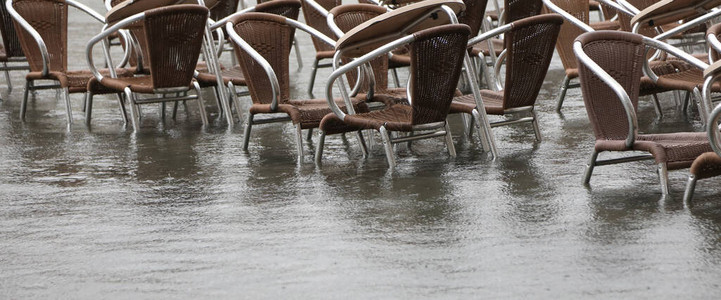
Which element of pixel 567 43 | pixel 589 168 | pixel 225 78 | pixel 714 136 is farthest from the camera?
pixel 225 78

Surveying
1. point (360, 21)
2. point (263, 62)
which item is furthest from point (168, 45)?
point (360, 21)

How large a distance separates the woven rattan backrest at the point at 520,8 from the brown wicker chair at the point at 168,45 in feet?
7.95

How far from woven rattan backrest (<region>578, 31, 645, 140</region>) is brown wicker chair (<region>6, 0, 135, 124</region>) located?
4665mm

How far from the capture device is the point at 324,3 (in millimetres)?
10742

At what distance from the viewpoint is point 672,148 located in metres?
5.70

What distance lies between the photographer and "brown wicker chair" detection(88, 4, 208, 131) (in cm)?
826

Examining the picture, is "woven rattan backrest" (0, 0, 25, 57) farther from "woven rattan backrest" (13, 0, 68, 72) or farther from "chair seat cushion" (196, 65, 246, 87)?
"chair seat cushion" (196, 65, 246, 87)

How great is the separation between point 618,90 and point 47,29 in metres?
5.49

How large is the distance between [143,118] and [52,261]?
472cm

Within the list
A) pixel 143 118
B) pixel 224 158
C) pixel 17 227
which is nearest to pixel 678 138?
pixel 224 158

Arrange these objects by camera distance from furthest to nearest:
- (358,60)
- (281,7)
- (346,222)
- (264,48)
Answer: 1. (281,7)
2. (264,48)
3. (358,60)
4. (346,222)

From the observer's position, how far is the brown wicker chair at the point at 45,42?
9.27 meters

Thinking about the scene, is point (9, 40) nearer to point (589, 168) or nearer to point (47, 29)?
point (47, 29)

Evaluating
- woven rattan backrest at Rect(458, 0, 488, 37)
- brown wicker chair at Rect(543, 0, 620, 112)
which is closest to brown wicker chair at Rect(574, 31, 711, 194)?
brown wicker chair at Rect(543, 0, 620, 112)
